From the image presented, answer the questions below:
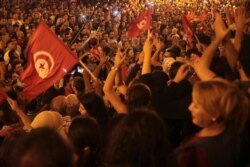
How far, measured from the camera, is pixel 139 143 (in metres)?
2.66

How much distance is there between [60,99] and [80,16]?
61.2 ft

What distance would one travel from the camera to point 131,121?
2.78 m

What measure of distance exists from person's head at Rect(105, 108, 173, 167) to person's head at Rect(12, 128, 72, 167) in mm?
421

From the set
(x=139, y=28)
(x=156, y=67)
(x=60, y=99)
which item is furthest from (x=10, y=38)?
(x=60, y=99)

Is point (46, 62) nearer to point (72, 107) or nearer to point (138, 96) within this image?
point (72, 107)

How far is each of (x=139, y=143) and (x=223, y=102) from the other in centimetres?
59

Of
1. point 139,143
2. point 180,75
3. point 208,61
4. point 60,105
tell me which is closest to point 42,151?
point 139,143

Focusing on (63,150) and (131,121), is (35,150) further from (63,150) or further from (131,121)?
(131,121)

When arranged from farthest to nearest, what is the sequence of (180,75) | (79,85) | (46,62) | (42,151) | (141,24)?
1. (141,24)
2. (79,85)
3. (46,62)
4. (180,75)
5. (42,151)

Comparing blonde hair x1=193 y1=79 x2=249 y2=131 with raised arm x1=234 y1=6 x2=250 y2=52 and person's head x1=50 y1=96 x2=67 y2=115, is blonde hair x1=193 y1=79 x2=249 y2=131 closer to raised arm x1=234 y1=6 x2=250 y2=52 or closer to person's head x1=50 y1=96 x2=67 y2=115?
raised arm x1=234 y1=6 x2=250 y2=52

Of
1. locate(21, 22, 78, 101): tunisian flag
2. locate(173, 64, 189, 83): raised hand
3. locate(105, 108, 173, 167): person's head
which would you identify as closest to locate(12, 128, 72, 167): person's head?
locate(105, 108, 173, 167): person's head

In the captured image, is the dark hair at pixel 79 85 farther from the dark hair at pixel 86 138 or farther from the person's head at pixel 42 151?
the person's head at pixel 42 151

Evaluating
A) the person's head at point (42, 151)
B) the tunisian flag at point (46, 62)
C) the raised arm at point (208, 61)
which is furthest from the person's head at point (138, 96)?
the person's head at point (42, 151)

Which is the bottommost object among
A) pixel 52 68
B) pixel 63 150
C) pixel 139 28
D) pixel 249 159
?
pixel 139 28
